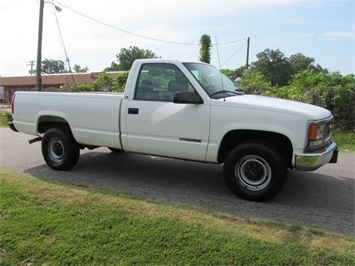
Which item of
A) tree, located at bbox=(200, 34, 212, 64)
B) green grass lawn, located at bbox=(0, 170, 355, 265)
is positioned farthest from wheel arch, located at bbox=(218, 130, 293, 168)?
tree, located at bbox=(200, 34, 212, 64)

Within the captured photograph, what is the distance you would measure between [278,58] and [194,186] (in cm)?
7809

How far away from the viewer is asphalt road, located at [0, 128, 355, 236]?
423 centimetres

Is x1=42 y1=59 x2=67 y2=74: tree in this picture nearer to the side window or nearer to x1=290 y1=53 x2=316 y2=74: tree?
x1=290 y1=53 x2=316 y2=74: tree

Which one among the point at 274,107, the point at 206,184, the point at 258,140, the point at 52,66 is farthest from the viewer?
the point at 52,66

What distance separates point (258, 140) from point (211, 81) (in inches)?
47.8

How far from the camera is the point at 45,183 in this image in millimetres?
5238

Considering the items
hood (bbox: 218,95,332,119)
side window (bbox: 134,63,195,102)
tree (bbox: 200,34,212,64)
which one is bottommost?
hood (bbox: 218,95,332,119)

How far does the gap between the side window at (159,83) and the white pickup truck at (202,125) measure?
1 centimetres

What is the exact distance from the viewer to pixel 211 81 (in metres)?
5.22

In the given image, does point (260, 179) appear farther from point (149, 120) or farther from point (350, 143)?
point (350, 143)

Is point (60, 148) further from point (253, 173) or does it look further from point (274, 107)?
point (274, 107)

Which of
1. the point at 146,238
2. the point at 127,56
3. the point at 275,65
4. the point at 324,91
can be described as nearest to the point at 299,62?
the point at 275,65

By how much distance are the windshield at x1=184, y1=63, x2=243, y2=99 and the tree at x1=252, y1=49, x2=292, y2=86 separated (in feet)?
238

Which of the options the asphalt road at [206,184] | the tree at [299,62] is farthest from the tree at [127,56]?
the asphalt road at [206,184]
